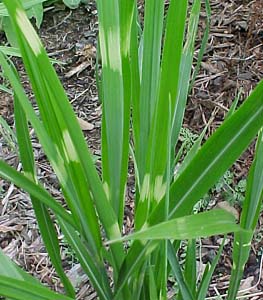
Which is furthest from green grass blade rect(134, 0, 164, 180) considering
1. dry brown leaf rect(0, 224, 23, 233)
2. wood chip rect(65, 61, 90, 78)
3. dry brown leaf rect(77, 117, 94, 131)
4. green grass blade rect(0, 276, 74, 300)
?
wood chip rect(65, 61, 90, 78)

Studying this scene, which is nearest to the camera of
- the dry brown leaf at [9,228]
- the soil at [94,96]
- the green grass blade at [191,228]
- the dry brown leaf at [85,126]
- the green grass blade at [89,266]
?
the green grass blade at [191,228]

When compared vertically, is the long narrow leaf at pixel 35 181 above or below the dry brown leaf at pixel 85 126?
above

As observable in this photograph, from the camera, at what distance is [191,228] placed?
68 centimetres

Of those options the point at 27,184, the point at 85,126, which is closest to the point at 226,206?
the point at 85,126

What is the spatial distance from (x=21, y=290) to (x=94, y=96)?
1153mm

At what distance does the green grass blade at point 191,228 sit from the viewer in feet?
2.17

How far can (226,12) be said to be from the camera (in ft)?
6.76

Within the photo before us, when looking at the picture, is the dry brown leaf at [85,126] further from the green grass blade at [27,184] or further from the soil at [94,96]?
the green grass blade at [27,184]

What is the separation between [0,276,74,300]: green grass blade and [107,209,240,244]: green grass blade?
150 millimetres

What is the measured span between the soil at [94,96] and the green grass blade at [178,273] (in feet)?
1.51

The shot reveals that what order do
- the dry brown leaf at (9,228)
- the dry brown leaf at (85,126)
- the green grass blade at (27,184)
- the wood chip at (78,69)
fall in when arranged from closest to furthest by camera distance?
1. the green grass blade at (27,184)
2. the dry brown leaf at (9,228)
3. the dry brown leaf at (85,126)
4. the wood chip at (78,69)

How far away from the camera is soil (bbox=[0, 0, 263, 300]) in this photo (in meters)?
1.46

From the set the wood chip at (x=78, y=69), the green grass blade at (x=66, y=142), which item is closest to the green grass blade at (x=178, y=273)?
the green grass blade at (x=66, y=142)

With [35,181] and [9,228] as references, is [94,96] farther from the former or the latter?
[35,181]
